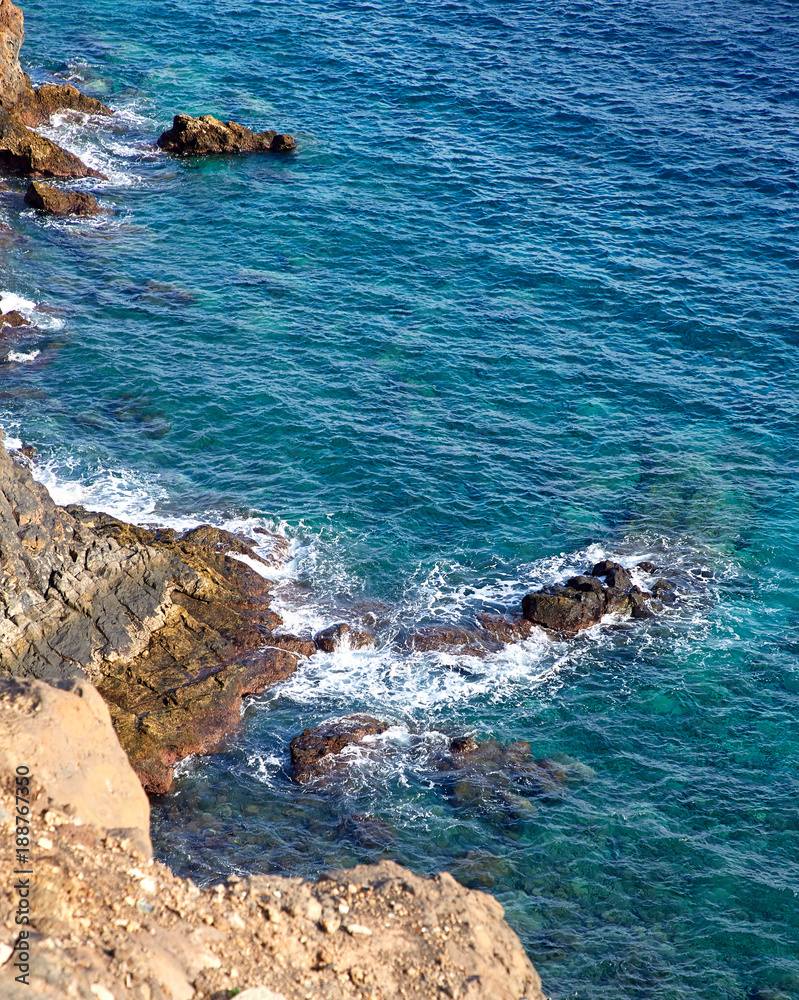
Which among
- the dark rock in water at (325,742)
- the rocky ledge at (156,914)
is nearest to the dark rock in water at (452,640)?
the dark rock in water at (325,742)

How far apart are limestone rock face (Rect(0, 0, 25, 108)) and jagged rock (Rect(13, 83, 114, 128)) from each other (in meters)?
1.03

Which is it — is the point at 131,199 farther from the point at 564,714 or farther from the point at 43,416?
the point at 564,714

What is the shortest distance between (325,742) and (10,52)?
6217 cm

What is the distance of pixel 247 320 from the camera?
57844 mm

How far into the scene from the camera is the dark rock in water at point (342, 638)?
38969mm

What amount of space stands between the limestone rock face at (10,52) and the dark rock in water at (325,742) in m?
60.6

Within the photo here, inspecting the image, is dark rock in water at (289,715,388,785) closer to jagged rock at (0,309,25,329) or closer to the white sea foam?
the white sea foam

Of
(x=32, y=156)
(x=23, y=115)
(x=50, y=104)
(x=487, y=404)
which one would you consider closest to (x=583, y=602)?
(x=487, y=404)

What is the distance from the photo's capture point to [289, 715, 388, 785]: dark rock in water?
33.6 metres

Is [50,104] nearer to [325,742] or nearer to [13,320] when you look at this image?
[13,320]

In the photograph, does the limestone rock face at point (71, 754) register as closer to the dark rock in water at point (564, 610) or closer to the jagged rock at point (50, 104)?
the dark rock in water at point (564, 610)

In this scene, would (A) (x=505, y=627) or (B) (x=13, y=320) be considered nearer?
(A) (x=505, y=627)

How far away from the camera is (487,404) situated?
52781mm

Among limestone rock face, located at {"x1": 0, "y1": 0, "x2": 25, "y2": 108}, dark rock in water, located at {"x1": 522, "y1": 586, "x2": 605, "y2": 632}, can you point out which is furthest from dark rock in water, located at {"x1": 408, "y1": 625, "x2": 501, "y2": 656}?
limestone rock face, located at {"x1": 0, "y1": 0, "x2": 25, "y2": 108}
